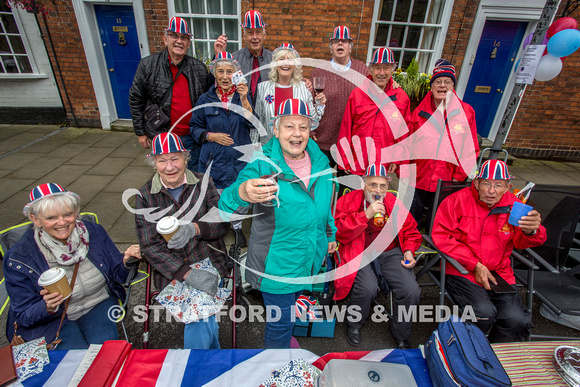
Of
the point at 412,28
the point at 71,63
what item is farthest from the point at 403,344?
→ the point at 71,63

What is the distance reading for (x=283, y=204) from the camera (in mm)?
1889

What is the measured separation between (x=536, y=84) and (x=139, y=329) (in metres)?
8.38

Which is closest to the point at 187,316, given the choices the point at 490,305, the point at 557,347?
the point at 557,347

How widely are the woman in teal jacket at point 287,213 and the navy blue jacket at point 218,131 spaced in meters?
1.18

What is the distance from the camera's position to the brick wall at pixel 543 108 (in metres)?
5.81

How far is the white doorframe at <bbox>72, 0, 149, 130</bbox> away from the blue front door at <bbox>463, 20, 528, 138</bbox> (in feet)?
23.5

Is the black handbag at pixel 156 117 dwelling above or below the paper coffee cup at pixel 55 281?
above

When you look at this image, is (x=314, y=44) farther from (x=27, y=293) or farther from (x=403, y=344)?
(x=27, y=293)

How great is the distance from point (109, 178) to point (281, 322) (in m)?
4.26

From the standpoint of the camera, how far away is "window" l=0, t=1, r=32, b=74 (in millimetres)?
6242

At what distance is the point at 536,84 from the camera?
614 cm

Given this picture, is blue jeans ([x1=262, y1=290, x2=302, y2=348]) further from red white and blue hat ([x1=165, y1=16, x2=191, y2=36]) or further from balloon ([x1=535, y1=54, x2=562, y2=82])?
balloon ([x1=535, y1=54, x2=562, y2=82])

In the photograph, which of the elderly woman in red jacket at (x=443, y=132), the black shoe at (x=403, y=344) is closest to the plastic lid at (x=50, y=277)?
the black shoe at (x=403, y=344)

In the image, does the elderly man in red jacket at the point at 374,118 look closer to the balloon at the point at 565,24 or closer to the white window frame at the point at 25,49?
the balloon at the point at 565,24
